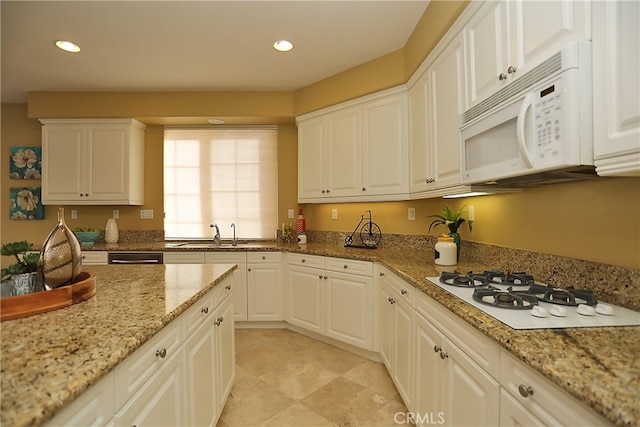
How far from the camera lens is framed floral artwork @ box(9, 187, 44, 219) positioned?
383cm

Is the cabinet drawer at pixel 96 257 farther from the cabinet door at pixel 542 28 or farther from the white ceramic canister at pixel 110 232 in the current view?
the cabinet door at pixel 542 28

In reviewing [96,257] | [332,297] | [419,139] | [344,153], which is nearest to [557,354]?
[419,139]

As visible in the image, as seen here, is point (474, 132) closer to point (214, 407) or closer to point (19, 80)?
point (214, 407)

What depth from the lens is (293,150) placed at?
3.86 metres

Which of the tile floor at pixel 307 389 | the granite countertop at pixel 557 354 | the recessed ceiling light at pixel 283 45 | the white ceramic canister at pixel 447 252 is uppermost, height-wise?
the recessed ceiling light at pixel 283 45

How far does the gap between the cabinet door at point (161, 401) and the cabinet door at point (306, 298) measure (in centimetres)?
171

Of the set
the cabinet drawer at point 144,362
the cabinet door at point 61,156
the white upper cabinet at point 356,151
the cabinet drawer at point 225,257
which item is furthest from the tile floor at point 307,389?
the cabinet door at point 61,156

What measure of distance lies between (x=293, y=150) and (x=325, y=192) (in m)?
0.96

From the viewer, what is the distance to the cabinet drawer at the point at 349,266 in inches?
98.8

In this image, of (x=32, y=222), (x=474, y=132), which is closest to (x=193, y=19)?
(x=474, y=132)

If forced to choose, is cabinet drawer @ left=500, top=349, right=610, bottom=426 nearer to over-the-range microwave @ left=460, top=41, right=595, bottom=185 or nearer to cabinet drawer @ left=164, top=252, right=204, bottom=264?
over-the-range microwave @ left=460, top=41, right=595, bottom=185

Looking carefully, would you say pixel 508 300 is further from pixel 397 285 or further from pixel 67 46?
pixel 67 46

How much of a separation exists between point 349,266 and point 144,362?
1.84m

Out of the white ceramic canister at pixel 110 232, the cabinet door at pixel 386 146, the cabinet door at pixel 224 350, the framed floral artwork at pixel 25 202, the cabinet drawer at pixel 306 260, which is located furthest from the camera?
the framed floral artwork at pixel 25 202
